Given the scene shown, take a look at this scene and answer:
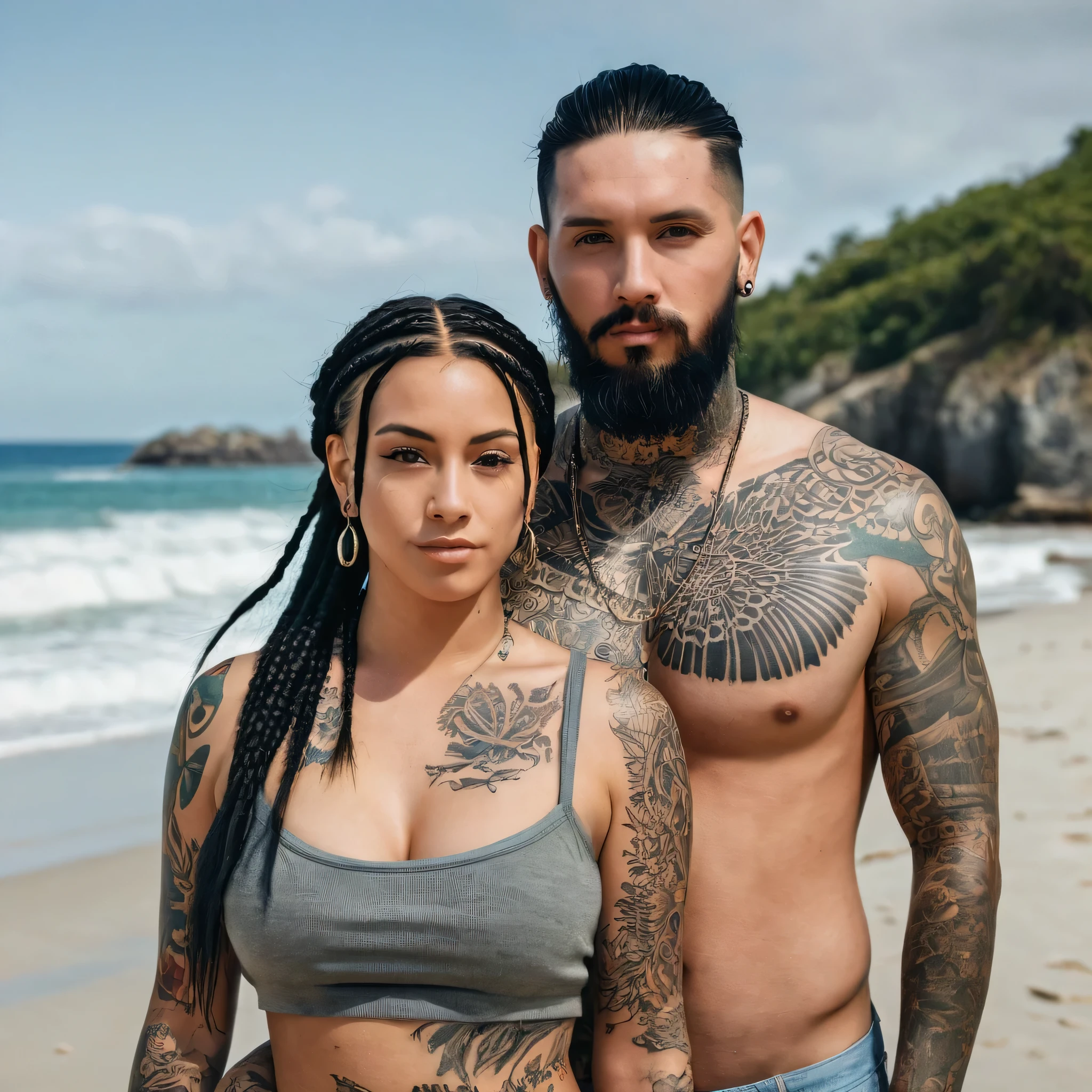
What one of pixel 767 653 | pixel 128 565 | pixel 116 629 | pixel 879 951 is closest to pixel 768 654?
pixel 767 653

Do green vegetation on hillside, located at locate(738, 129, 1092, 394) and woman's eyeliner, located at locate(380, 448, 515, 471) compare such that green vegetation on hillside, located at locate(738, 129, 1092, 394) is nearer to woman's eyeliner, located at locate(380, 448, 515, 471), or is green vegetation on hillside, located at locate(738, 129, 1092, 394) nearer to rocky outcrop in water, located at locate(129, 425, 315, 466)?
woman's eyeliner, located at locate(380, 448, 515, 471)

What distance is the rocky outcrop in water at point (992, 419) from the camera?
23266 millimetres

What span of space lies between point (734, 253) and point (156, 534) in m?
18.7

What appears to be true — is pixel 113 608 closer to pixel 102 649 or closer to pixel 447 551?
pixel 102 649

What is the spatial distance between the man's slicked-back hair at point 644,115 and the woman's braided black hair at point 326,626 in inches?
26.8

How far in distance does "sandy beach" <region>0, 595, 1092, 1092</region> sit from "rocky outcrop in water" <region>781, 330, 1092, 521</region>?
17.2 m

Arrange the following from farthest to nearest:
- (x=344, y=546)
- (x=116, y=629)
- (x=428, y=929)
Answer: (x=116, y=629)
(x=344, y=546)
(x=428, y=929)

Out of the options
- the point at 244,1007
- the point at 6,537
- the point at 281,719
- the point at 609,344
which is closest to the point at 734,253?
the point at 609,344

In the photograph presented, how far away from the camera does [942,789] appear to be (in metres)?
2.42

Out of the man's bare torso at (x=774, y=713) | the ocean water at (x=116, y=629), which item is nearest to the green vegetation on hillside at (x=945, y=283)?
the ocean water at (x=116, y=629)

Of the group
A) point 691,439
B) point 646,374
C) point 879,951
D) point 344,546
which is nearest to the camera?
point 344,546

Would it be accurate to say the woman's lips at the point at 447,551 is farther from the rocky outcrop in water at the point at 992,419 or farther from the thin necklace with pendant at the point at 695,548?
the rocky outcrop in water at the point at 992,419

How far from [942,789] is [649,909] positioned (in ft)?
2.63

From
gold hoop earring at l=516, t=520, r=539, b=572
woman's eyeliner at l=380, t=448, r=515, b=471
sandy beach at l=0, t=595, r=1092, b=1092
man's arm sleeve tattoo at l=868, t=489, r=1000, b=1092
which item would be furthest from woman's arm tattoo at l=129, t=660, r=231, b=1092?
sandy beach at l=0, t=595, r=1092, b=1092
